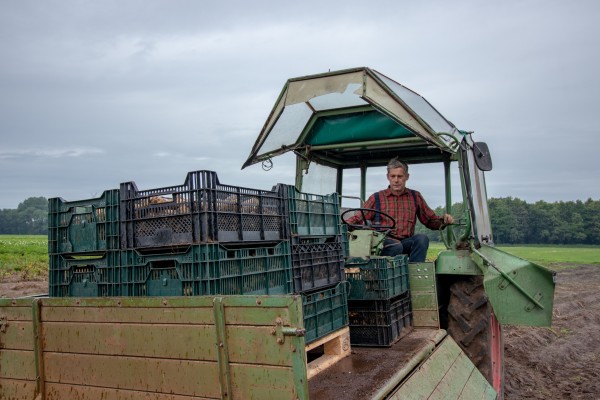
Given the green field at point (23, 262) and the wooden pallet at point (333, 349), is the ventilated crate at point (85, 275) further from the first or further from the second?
the green field at point (23, 262)

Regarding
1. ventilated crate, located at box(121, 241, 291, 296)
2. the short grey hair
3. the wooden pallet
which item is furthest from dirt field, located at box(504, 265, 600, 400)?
ventilated crate, located at box(121, 241, 291, 296)

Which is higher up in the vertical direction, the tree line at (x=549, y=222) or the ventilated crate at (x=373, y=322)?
the tree line at (x=549, y=222)

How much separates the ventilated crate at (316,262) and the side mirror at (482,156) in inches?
101

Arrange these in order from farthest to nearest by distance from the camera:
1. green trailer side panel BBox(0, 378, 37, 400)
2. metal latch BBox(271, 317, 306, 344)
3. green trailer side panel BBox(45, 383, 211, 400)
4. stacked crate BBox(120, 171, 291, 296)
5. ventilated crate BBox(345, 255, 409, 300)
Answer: ventilated crate BBox(345, 255, 409, 300)
green trailer side panel BBox(0, 378, 37, 400)
stacked crate BBox(120, 171, 291, 296)
green trailer side panel BBox(45, 383, 211, 400)
metal latch BBox(271, 317, 306, 344)

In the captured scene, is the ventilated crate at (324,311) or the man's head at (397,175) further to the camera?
the man's head at (397,175)

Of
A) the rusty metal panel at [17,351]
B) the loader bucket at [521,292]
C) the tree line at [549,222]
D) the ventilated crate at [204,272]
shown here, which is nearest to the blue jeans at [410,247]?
the loader bucket at [521,292]

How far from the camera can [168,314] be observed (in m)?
2.79

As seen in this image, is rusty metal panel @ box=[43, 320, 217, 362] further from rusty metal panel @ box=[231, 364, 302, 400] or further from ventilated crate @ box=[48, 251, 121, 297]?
ventilated crate @ box=[48, 251, 121, 297]

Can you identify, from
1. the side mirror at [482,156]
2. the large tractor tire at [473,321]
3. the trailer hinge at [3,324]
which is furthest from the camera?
the side mirror at [482,156]

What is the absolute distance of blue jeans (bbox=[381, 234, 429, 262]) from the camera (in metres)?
5.47

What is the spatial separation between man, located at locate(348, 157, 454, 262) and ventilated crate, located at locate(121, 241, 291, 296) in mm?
2586

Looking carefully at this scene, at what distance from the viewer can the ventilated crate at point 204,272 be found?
2.91m

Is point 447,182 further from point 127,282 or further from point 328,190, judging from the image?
point 127,282

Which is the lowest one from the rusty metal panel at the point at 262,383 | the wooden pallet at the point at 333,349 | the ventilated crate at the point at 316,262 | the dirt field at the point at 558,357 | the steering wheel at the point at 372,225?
the dirt field at the point at 558,357
